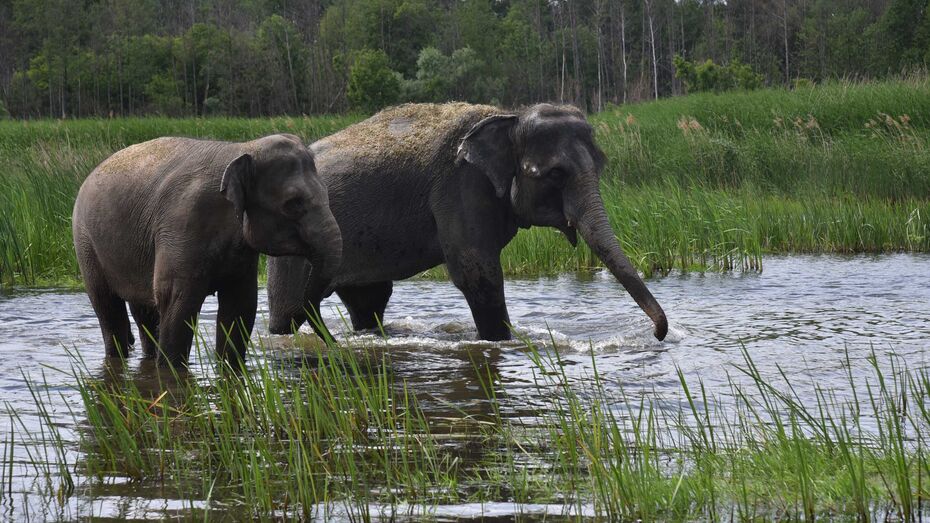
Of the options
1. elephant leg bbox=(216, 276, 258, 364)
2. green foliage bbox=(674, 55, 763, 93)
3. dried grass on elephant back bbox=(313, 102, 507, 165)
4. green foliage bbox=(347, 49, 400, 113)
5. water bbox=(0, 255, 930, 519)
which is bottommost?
water bbox=(0, 255, 930, 519)

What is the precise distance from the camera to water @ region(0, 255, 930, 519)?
Answer: 6.81 meters

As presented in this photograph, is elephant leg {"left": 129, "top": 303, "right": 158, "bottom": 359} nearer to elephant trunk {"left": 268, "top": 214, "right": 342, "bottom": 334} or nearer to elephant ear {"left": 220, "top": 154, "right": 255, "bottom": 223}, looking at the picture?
elephant trunk {"left": 268, "top": 214, "right": 342, "bottom": 334}

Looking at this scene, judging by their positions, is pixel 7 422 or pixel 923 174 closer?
pixel 7 422

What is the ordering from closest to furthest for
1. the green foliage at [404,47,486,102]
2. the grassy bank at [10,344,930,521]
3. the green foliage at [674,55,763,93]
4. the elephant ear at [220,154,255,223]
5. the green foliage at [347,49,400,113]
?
the grassy bank at [10,344,930,521] → the elephant ear at [220,154,255,223] → the green foliage at [674,55,763,93] → the green foliage at [347,49,400,113] → the green foliage at [404,47,486,102]

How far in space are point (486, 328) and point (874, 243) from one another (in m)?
7.71

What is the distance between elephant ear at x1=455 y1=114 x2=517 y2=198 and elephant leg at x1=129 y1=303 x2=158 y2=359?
2252 mm

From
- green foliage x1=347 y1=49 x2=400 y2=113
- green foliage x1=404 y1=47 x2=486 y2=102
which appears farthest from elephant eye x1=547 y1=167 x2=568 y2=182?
green foliage x1=404 y1=47 x2=486 y2=102

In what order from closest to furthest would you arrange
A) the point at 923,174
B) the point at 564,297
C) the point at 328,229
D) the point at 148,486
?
the point at 148,486
the point at 328,229
the point at 564,297
the point at 923,174

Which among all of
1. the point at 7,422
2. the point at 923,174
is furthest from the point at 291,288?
the point at 923,174

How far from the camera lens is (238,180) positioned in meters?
6.70

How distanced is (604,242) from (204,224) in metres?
2.53

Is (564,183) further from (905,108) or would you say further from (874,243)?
(905,108)

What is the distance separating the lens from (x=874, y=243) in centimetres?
1495

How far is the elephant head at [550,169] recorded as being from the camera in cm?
807
